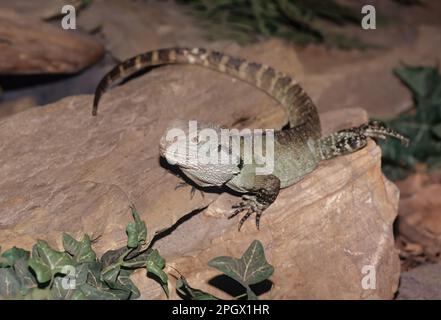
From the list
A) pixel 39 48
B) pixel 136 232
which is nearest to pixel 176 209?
pixel 136 232

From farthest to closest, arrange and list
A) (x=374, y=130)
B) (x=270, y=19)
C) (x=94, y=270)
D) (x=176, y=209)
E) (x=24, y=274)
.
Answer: (x=270, y=19) < (x=374, y=130) < (x=176, y=209) < (x=94, y=270) < (x=24, y=274)

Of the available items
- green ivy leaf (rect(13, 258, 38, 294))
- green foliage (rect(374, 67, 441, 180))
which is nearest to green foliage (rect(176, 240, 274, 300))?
green ivy leaf (rect(13, 258, 38, 294))

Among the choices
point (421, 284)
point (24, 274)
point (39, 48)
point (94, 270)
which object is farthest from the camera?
point (39, 48)

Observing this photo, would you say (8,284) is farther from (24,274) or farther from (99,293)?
(99,293)

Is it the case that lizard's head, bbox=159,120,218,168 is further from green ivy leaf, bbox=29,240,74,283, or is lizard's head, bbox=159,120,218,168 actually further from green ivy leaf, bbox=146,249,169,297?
green ivy leaf, bbox=29,240,74,283

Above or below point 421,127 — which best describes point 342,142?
above
